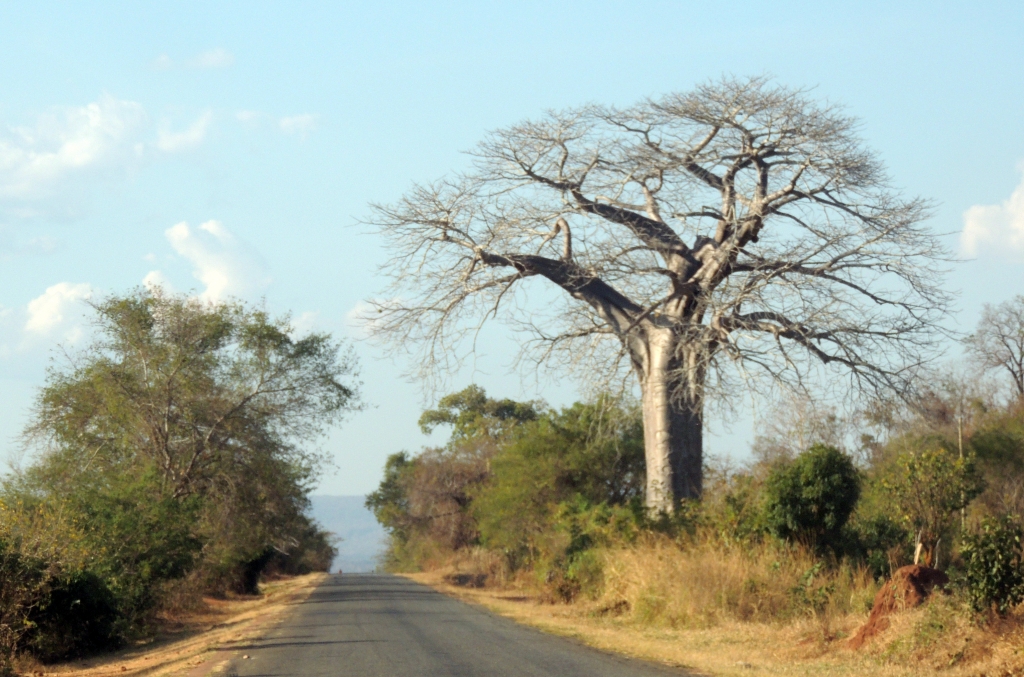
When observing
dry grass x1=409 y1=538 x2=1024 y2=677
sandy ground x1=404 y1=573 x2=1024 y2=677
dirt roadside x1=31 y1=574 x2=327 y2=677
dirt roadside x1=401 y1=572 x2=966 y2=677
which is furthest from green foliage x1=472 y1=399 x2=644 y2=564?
sandy ground x1=404 y1=573 x2=1024 y2=677

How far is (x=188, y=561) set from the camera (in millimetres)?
21109

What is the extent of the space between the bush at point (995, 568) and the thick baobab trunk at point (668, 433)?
8.53 meters

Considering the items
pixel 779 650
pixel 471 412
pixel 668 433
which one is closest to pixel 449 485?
pixel 471 412

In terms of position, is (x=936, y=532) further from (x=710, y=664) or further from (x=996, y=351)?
(x=996, y=351)

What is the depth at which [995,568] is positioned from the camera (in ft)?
32.6

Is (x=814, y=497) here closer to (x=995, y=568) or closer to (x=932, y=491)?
(x=932, y=491)

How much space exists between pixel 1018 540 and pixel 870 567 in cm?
522

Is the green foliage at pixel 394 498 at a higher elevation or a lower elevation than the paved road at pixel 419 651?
higher

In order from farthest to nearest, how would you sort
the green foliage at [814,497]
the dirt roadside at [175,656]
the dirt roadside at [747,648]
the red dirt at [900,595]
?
1. the green foliage at [814,497]
2. the dirt roadside at [175,656]
3. the red dirt at [900,595]
4. the dirt roadside at [747,648]

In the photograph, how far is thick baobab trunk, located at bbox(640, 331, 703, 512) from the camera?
18953mm

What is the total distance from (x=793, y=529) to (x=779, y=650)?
14.0 ft

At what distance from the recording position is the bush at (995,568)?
988 cm

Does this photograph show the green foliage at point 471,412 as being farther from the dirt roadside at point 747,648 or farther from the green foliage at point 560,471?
the dirt roadside at point 747,648

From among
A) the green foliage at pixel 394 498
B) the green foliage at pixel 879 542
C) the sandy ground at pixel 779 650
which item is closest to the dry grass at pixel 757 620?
the sandy ground at pixel 779 650
